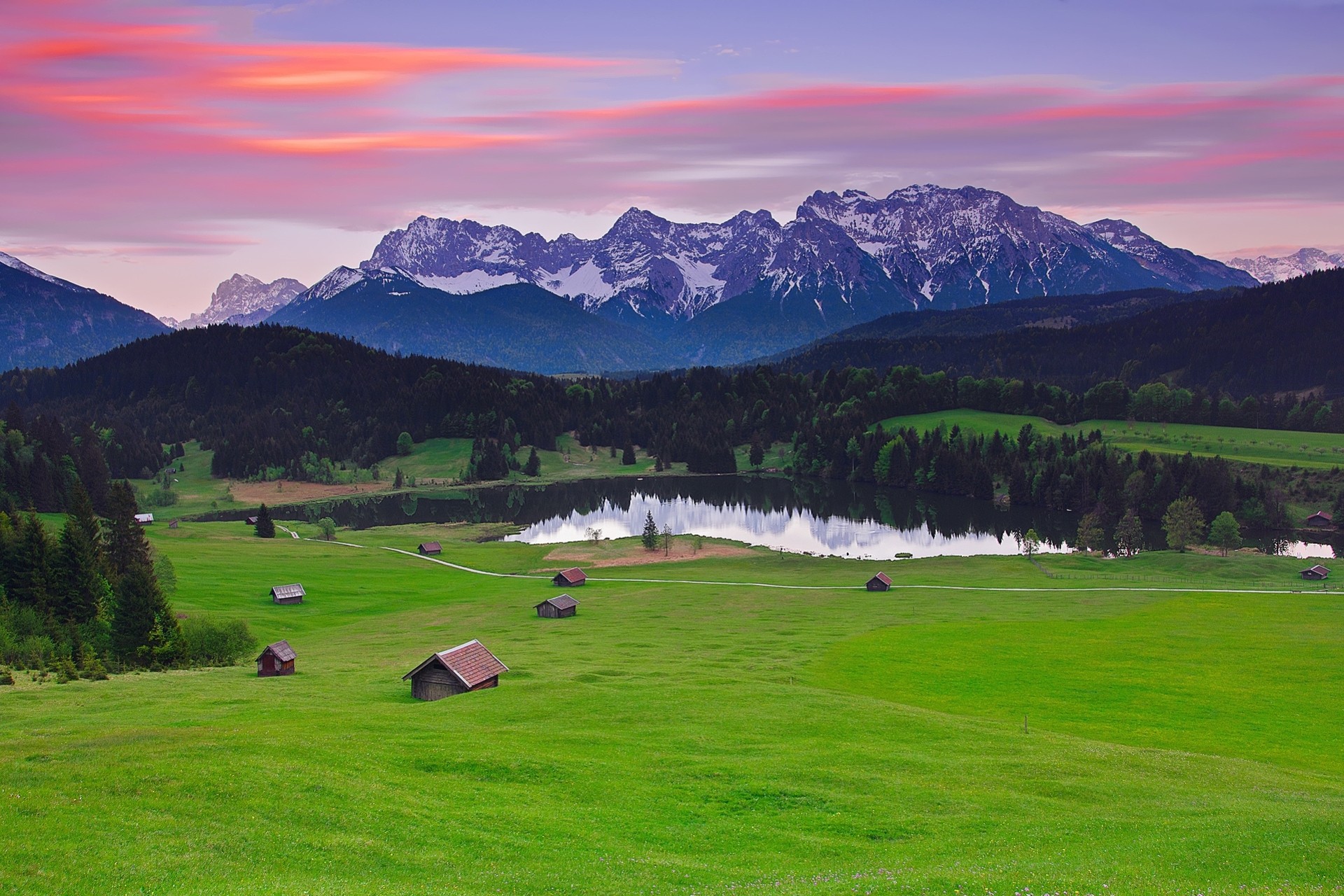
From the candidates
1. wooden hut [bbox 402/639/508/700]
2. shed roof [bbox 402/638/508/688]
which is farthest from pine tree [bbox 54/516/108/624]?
wooden hut [bbox 402/639/508/700]

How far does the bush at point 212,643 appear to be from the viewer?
2542 inches

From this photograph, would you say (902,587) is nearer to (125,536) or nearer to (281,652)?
(281,652)

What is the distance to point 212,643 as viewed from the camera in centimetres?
6700

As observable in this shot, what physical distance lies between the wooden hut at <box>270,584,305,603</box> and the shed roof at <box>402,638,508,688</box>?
139ft

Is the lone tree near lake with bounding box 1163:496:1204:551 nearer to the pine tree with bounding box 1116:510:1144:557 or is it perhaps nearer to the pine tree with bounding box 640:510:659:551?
the pine tree with bounding box 1116:510:1144:557

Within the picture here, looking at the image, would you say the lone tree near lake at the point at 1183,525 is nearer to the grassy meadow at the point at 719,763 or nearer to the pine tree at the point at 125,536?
the grassy meadow at the point at 719,763

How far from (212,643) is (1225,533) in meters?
125

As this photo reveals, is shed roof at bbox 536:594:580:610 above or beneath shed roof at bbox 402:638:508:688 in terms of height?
beneath

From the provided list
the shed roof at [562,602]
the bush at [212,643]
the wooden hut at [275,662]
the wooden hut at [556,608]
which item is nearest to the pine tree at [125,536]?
the bush at [212,643]

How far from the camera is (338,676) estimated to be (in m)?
56.8

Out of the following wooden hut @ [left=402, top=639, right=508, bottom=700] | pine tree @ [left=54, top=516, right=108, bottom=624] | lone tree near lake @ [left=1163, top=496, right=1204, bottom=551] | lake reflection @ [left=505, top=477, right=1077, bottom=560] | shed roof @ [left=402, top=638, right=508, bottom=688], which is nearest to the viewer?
wooden hut @ [left=402, top=639, right=508, bottom=700]

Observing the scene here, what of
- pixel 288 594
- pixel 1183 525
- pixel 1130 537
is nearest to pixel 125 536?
pixel 288 594

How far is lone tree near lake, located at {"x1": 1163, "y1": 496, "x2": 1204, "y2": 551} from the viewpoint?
132 metres

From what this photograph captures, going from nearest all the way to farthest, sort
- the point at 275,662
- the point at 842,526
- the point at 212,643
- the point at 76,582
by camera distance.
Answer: the point at 275,662 < the point at 212,643 < the point at 76,582 < the point at 842,526
